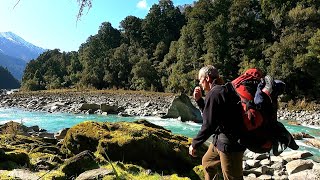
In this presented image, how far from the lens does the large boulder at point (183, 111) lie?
2008 centimetres

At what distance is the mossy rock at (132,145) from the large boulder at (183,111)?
13476mm

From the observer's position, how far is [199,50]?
43.7 meters

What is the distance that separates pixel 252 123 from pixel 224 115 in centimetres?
28

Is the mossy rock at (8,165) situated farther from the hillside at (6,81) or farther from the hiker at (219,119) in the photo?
the hillside at (6,81)

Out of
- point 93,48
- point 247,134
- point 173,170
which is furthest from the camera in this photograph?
point 93,48

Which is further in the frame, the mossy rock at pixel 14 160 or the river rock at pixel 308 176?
the river rock at pixel 308 176

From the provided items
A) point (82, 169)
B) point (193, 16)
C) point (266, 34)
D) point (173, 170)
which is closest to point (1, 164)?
point (82, 169)

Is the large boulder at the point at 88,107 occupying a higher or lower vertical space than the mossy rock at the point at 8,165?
lower

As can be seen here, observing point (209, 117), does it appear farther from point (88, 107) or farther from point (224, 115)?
point (88, 107)

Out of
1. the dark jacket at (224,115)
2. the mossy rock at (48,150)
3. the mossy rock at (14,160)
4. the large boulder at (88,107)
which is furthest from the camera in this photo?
the large boulder at (88,107)

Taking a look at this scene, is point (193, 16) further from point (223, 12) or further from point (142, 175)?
point (142, 175)

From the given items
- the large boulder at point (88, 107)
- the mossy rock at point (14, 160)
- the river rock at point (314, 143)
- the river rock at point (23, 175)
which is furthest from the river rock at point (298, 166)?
the large boulder at point (88, 107)

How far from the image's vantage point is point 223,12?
42.0 m

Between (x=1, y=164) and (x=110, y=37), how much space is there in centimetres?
6080
